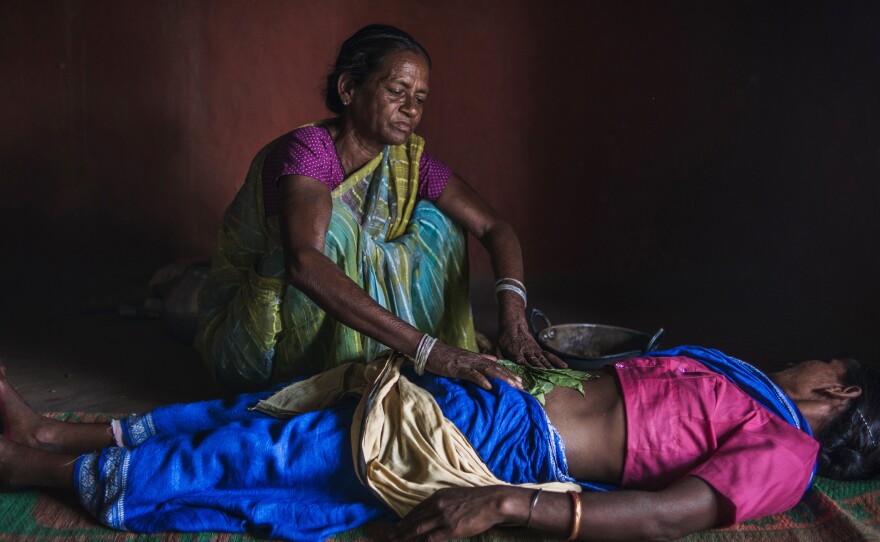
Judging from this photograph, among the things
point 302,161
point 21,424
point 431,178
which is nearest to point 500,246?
point 431,178

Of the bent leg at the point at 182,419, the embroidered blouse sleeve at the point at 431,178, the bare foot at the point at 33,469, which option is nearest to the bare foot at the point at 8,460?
the bare foot at the point at 33,469

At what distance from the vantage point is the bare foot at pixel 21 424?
86.2 inches

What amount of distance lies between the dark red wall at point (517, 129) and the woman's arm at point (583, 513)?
241 centimetres

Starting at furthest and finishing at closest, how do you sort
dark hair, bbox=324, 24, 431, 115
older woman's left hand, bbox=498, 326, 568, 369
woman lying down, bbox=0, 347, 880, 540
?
dark hair, bbox=324, 24, 431, 115, older woman's left hand, bbox=498, 326, 568, 369, woman lying down, bbox=0, 347, 880, 540

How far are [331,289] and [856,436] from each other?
1574mm

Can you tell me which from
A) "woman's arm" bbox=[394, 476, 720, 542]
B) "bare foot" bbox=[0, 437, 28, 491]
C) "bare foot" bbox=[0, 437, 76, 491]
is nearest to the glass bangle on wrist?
"woman's arm" bbox=[394, 476, 720, 542]

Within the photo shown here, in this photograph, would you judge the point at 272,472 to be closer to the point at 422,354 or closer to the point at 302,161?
the point at 422,354

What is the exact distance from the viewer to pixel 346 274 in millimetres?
2500

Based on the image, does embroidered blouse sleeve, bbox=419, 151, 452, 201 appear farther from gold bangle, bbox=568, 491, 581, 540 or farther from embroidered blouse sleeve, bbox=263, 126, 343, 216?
gold bangle, bbox=568, 491, 581, 540

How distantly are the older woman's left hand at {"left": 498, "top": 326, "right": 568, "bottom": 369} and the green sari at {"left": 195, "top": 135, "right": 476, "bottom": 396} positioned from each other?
40 cm

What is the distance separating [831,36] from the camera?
384 centimetres

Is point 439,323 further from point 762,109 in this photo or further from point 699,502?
point 762,109

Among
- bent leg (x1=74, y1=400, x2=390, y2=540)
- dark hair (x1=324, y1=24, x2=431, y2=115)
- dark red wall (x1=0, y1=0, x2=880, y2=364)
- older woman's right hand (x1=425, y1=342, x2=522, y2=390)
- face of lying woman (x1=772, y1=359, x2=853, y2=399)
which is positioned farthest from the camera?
dark red wall (x1=0, y1=0, x2=880, y2=364)

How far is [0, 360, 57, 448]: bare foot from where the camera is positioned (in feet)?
7.18
